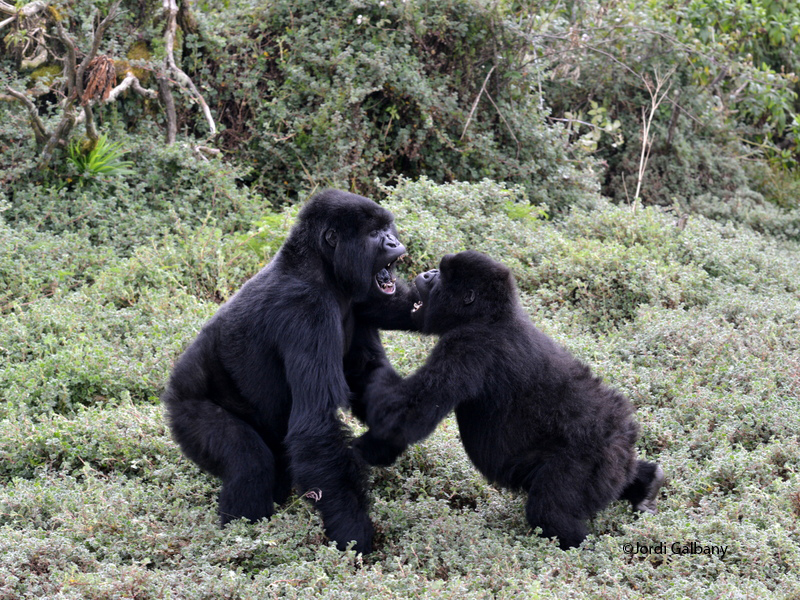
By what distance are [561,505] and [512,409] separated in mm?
453

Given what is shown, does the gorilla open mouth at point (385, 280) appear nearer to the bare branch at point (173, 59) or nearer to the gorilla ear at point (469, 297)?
the gorilla ear at point (469, 297)

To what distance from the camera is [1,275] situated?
19.6ft

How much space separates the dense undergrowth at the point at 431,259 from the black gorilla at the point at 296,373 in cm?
22

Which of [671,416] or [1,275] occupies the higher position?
[671,416]

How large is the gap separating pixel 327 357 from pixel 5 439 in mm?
1961

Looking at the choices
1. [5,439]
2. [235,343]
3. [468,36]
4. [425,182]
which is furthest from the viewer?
[468,36]

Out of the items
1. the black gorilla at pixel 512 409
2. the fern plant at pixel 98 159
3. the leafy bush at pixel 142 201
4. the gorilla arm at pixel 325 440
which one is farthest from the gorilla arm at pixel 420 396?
the fern plant at pixel 98 159

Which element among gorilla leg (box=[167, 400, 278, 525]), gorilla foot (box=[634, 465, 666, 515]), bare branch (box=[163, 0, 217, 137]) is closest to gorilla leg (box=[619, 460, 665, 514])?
gorilla foot (box=[634, 465, 666, 515])

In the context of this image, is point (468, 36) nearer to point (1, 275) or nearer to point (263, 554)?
point (1, 275)

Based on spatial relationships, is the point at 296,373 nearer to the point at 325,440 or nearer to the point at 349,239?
the point at 325,440

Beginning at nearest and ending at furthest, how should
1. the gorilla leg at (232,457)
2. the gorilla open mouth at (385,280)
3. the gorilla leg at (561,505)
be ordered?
the gorilla leg at (561,505) < the gorilla leg at (232,457) < the gorilla open mouth at (385,280)

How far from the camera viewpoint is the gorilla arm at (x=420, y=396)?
11.0 ft

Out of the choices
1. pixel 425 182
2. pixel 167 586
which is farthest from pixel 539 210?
pixel 167 586

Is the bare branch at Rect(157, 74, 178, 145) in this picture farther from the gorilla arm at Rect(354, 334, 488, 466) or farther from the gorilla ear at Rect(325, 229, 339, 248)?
the gorilla arm at Rect(354, 334, 488, 466)
